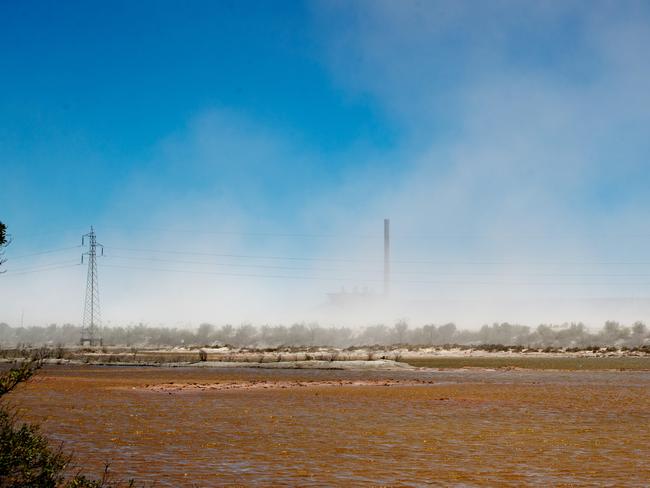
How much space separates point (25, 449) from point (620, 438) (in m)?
14.4

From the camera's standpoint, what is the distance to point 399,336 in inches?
4973

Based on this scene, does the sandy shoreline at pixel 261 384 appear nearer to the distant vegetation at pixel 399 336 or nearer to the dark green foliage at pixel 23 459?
the dark green foliage at pixel 23 459

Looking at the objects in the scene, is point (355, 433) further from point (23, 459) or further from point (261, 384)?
point (261, 384)

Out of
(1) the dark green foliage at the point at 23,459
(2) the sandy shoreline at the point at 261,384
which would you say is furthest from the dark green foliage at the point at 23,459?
(2) the sandy shoreline at the point at 261,384

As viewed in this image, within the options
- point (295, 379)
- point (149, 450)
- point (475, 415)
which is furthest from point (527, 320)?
point (149, 450)

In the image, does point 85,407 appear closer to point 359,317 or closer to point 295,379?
point 295,379

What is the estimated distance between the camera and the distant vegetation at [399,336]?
112250 millimetres

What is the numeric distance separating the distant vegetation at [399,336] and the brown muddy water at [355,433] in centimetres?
8154

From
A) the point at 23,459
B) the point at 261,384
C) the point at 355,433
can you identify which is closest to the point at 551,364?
the point at 261,384

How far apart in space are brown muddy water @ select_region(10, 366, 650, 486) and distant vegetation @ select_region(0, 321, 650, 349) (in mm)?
81539

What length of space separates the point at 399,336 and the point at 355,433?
108m

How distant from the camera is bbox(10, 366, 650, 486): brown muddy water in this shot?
44.9ft

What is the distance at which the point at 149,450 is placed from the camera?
53.4 feet

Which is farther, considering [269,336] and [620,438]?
[269,336]
